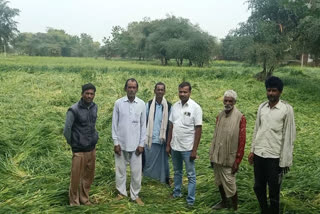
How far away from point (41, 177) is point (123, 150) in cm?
114

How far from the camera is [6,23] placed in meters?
42.8

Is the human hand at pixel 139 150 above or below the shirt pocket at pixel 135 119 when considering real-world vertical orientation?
below

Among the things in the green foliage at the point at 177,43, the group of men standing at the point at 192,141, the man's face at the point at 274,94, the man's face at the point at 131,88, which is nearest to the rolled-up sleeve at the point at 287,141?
the group of men standing at the point at 192,141

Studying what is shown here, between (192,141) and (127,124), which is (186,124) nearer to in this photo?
(192,141)

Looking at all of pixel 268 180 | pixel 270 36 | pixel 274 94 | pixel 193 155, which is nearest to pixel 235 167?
pixel 268 180

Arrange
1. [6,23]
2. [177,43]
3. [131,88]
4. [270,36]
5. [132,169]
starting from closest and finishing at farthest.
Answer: [131,88] < [132,169] < [270,36] < [177,43] < [6,23]

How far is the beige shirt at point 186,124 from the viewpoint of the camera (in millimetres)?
3320

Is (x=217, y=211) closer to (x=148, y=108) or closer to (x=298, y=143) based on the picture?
(x=148, y=108)

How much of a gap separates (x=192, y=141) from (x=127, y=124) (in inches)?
29.4

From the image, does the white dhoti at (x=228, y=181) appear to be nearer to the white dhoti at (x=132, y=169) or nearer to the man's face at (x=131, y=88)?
the white dhoti at (x=132, y=169)

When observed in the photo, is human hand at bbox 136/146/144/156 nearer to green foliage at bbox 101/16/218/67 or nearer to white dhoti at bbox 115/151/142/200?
white dhoti at bbox 115/151/142/200

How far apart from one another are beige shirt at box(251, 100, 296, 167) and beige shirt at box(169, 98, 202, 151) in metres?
0.74

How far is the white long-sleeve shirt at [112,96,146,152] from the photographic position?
135 inches

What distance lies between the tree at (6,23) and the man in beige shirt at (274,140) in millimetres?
46281
